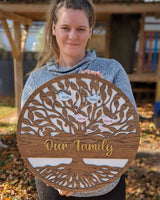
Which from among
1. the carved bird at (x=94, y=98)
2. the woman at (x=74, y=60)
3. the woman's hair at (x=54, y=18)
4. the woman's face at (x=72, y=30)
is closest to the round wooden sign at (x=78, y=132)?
the carved bird at (x=94, y=98)

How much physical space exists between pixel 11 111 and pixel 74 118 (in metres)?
5.75

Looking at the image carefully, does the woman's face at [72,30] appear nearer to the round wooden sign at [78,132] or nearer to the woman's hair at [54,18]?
the woman's hair at [54,18]

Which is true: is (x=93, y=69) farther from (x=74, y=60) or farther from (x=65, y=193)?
(x=65, y=193)

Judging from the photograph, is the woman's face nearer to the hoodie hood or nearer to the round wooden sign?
the hoodie hood

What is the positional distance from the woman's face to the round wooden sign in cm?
21

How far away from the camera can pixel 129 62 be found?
5227mm

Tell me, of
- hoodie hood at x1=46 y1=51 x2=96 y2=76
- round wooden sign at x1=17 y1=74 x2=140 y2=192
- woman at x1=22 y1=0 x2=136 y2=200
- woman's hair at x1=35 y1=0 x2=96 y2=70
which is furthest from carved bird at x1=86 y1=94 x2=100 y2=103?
woman's hair at x1=35 y1=0 x2=96 y2=70

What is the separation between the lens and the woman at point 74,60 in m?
1.12

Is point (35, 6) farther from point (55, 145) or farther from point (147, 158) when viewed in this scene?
point (55, 145)

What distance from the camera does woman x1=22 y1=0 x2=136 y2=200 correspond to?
3.68ft

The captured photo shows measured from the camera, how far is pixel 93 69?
1196mm

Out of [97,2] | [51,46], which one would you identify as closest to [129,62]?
[97,2]

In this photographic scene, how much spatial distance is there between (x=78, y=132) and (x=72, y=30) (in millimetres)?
504

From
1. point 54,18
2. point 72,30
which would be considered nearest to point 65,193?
point 72,30
